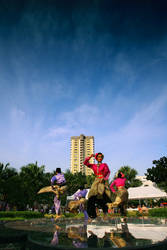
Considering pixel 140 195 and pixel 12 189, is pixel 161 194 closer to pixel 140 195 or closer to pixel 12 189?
pixel 140 195

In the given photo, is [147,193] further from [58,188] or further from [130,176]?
[130,176]

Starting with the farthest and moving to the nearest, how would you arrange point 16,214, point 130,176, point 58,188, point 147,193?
1. point 130,176
2. point 147,193
3. point 16,214
4. point 58,188

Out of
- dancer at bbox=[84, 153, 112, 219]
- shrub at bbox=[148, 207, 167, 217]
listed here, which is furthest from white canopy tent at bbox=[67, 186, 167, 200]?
dancer at bbox=[84, 153, 112, 219]

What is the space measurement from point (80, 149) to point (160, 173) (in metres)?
93.6

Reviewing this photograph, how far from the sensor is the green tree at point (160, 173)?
Result: 2569cm

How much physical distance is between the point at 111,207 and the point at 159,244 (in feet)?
7.96

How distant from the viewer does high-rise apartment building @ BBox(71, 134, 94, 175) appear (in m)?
115

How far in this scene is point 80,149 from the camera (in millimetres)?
118062

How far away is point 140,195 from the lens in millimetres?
19797

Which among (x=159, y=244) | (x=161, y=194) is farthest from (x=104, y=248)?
(x=161, y=194)

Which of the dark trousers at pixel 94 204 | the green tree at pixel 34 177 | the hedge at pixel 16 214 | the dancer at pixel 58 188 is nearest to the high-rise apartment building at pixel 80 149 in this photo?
the green tree at pixel 34 177

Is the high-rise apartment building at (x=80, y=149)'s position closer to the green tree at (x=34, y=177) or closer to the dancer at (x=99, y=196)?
the green tree at (x=34, y=177)

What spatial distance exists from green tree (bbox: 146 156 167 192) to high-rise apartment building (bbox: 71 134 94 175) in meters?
88.3

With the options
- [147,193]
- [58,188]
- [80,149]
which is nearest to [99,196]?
[58,188]
